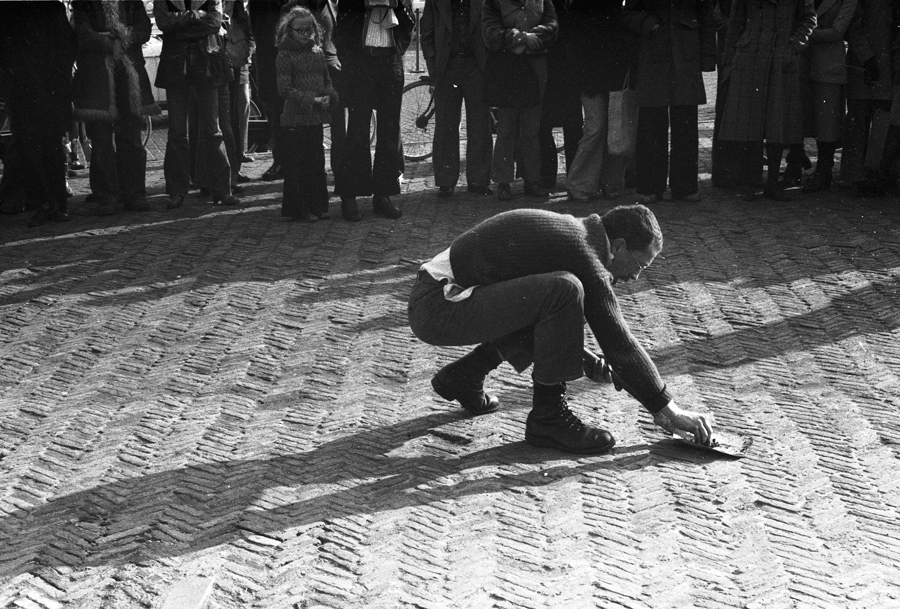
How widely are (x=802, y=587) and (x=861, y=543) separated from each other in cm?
48

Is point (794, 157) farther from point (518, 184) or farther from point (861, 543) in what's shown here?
point (861, 543)

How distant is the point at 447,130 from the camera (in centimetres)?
1109

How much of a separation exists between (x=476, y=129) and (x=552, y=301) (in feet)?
20.7

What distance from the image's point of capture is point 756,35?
10.4 meters

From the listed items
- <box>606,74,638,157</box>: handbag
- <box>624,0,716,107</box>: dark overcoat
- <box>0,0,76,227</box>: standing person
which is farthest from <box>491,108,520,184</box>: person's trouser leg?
<box>0,0,76,227</box>: standing person

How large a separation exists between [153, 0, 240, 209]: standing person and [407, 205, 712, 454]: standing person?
5698mm

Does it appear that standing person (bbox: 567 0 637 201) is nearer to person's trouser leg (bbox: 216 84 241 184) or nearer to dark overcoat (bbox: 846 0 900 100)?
dark overcoat (bbox: 846 0 900 100)

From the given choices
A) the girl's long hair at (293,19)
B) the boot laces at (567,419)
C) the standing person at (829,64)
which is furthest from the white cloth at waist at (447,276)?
the standing person at (829,64)

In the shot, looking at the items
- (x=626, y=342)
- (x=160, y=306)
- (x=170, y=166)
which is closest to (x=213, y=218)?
(x=170, y=166)

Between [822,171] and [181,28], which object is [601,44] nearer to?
[822,171]

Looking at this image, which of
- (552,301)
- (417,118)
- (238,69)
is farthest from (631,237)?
(417,118)

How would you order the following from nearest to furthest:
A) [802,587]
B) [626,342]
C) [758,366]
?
[802,587] → [626,342] → [758,366]

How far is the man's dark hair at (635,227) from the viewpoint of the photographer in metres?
4.99

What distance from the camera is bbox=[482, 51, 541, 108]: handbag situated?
34.2 ft
